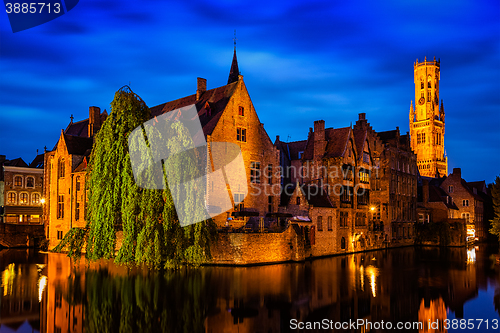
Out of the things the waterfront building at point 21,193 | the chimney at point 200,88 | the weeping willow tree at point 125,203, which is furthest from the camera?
the waterfront building at point 21,193

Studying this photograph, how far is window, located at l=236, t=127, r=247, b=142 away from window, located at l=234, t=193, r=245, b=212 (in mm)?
5531

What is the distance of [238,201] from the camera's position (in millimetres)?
42031

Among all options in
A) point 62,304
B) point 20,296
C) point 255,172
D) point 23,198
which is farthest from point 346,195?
point 23,198

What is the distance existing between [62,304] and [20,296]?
3597mm

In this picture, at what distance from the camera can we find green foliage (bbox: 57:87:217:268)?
24.3 m

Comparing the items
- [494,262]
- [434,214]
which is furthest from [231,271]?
[434,214]

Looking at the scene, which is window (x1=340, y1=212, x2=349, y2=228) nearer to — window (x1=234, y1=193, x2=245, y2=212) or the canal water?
the canal water

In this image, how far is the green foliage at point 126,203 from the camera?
24.3m

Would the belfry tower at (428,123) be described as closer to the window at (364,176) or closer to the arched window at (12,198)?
the window at (364,176)

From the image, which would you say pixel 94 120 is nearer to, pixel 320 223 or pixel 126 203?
pixel 320 223

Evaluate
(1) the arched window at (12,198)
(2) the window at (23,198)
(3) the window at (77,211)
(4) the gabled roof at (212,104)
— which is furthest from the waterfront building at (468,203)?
(1) the arched window at (12,198)

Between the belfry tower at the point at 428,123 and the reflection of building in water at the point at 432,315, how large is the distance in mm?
134288

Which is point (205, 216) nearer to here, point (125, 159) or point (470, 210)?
point (125, 159)

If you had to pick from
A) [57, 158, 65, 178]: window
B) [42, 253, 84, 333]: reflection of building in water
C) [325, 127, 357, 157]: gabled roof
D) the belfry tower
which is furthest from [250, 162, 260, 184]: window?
the belfry tower
